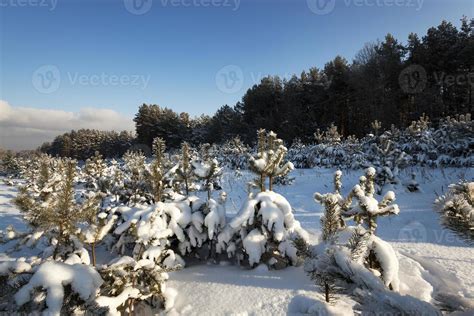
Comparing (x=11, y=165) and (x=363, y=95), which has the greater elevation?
(x=363, y=95)

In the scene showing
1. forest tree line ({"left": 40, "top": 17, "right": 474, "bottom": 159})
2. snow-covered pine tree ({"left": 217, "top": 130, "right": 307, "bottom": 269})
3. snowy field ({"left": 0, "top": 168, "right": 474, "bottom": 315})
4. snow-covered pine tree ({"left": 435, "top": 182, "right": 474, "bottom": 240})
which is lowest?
snowy field ({"left": 0, "top": 168, "right": 474, "bottom": 315})

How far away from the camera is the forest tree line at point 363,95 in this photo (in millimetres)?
25375

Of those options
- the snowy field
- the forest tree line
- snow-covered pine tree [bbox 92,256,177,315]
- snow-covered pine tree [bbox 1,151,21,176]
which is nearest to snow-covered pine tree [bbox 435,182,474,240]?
the snowy field

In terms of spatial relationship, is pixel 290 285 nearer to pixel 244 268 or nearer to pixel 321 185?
pixel 244 268

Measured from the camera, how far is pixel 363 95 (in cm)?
3069

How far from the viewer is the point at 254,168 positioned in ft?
17.2

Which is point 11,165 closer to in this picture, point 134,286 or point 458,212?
point 134,286

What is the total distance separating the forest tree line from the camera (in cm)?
2538

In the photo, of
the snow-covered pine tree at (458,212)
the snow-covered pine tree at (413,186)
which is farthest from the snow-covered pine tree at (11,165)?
the snow-covered pine tree at (458,212)

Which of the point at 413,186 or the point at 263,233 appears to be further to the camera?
the point at 413,186

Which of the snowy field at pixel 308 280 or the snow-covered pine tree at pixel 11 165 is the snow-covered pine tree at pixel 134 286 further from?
the snow-covered pine tree at pixel 11 165

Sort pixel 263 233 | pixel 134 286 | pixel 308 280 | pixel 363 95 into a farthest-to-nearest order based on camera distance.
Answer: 1. pixel 363 95
2. pixel 263 233
3. pixel 308 280
4. pixel 134 286

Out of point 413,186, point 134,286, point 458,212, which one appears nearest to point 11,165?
point 134,286

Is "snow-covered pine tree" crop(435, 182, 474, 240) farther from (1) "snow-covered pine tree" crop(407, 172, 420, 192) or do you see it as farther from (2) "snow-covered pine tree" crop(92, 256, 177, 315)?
(1) "snow-covered pine tree" crop(407, 172, 420, 192)
